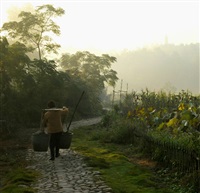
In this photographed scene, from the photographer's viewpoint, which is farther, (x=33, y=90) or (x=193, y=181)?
(x=33, y=90)

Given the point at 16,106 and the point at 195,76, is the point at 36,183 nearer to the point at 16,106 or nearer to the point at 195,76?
the point at 16,106

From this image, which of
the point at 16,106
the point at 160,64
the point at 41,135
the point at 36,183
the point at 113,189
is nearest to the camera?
the point at 113,189

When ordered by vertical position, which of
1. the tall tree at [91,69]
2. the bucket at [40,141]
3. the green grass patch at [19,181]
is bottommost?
the green grass patch at [19,181]

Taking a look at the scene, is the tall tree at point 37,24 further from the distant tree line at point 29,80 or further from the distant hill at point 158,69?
the distant hill at point 158,69

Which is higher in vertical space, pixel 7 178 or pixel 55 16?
pixel 55 16

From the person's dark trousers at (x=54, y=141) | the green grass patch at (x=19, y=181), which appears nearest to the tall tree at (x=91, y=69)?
the person's dark trousers at (x=54, y=141)

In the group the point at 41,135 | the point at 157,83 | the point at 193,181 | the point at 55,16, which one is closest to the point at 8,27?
the point at 55,16

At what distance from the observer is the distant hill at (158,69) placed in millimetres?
162750

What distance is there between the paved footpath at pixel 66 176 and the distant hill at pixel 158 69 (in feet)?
468

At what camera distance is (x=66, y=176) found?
28.9ft

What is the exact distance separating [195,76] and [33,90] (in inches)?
5893

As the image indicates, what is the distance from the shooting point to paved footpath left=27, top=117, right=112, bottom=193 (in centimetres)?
758

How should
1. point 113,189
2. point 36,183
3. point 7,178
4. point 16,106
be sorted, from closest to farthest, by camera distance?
point 113,189
point 36,183
point 7,178
point 16,106

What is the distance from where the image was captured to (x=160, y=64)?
177m
